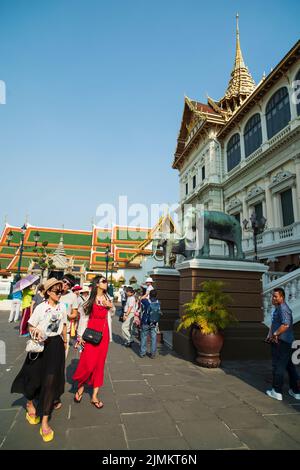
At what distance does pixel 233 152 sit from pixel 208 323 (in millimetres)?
20112

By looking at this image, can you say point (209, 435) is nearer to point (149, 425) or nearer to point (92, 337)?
point (149, 425)

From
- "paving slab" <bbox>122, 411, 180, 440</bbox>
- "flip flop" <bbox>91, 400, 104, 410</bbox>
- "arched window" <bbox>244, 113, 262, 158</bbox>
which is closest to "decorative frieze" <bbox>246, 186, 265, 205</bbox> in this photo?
"arched window" <bbox>244, 113, 262, 158</bbox>

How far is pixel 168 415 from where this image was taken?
11.0 feet

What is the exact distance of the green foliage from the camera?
5648 mm

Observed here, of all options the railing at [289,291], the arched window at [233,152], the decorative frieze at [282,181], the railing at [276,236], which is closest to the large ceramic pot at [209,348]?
the railing at [289,291]

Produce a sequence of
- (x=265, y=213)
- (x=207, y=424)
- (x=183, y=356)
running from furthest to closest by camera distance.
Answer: (x=265, y=213)
(x=183, y=356)
(x=207, y=424)

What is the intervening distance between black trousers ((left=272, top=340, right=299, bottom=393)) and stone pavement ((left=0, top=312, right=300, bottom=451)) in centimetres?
24

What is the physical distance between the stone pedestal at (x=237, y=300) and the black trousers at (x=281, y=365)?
2.13 m

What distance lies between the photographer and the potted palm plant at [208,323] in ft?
18.5

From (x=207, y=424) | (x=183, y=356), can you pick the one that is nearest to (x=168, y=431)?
(x=207, y=424)

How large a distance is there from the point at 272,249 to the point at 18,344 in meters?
14.1

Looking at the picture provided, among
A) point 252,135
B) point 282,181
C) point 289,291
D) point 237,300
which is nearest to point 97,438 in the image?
point 237,300

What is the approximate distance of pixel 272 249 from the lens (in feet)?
50.9
